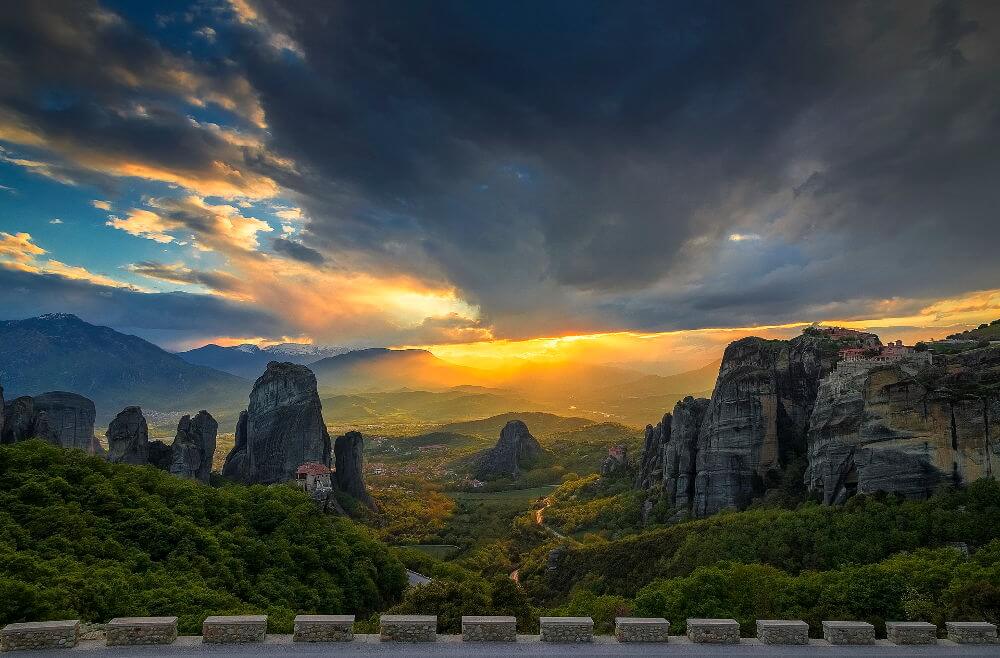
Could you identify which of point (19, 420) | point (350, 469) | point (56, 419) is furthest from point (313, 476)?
point (56, 419)

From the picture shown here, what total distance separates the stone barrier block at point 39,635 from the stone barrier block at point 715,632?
55.0 ft

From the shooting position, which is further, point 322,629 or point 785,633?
point 785,633

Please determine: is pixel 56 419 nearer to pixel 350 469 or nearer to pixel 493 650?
pixel 350 469

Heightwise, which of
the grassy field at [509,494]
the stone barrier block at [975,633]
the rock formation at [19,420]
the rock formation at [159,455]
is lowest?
the grassy field at [509,494]

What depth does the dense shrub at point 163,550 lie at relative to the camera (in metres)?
19.8

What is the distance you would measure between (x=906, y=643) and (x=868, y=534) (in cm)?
3067

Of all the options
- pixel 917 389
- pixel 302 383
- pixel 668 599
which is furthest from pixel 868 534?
pixel 302 383

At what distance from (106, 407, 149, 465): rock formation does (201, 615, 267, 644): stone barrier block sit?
7940 centimetres

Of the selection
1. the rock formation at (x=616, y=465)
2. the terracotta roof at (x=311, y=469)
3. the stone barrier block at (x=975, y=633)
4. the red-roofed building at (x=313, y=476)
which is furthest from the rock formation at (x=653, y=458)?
the stone barrier block at (x=975, y=633)

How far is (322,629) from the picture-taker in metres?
14.4

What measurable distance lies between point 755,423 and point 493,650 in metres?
59.2

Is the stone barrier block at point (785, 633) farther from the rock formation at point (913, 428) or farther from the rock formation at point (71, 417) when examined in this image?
the rock formation at point (71, 417)

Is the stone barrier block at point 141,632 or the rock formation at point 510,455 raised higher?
the stone barrier block at point 141,632

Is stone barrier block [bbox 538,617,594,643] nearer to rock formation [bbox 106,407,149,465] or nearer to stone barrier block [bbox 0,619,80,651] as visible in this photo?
stone barrier block [bbox 0,619,80,651]
